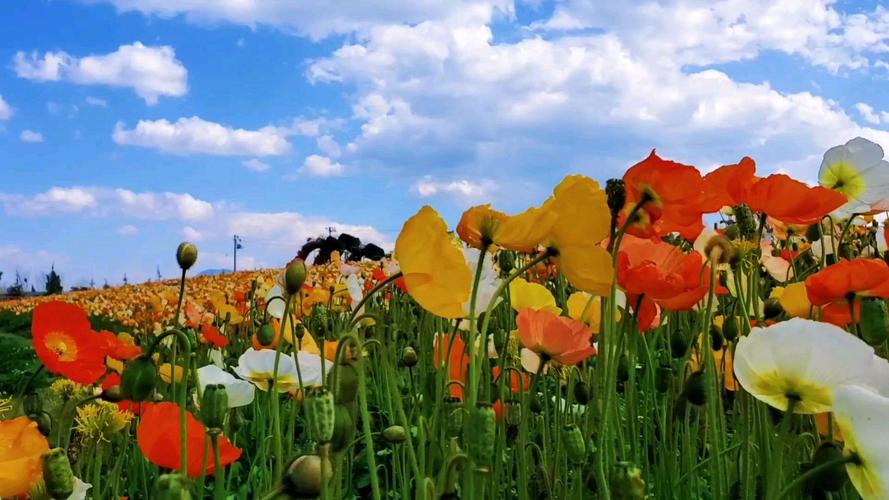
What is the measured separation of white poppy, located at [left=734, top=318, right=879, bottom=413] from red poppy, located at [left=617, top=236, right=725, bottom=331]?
0.47 feet

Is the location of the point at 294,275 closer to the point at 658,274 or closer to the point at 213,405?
the point at 213,405

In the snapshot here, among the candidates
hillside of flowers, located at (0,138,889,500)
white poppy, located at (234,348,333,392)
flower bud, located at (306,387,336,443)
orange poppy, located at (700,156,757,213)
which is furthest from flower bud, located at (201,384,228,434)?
orange poppy, located at (700,156,757,213)

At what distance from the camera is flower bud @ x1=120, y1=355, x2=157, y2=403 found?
915mm

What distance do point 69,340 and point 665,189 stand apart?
0.97 metres

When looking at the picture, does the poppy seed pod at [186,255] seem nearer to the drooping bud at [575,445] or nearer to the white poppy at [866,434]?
the drooping bud at [575,445]

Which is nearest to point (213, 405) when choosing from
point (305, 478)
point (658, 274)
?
point (305, 478)

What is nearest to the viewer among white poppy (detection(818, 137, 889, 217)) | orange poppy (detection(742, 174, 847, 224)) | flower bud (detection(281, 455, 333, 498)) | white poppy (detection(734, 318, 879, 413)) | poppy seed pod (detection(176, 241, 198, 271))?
flower bud (detection(281, 455, 333, 498))

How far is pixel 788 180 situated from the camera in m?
1.23

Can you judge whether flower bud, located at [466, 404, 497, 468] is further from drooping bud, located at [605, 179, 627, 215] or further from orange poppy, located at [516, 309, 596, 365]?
orange poppy, located at [516, 309, 596, 365]

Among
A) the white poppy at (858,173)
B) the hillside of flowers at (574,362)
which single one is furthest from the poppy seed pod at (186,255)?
the white poppy at (858,173)

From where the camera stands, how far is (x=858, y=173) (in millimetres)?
1816

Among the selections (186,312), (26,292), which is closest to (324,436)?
(186,312)

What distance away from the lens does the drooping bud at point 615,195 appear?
3.25ft

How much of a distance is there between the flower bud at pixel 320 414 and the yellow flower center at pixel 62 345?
0.80 m
